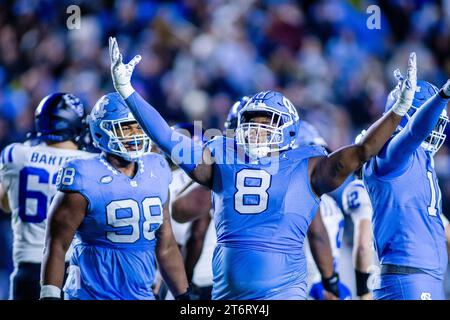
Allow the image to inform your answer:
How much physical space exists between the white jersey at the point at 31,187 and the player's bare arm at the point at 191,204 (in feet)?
2.31

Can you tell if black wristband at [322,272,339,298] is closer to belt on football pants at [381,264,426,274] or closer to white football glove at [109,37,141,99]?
belt on football pants at [381,264,426,274]

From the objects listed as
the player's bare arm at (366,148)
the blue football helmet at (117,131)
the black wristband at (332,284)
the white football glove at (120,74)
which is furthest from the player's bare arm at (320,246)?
the white football glove at (120,74)

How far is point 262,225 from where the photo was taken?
13.4 feet

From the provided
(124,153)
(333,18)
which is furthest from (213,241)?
(333,18)

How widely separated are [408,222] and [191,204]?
1.34 meters

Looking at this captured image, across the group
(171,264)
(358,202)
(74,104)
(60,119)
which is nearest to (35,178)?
(60,119)

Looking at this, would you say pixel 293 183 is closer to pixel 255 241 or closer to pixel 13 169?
pixel 255 241

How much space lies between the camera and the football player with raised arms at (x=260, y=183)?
407 cm

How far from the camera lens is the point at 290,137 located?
429 centimetres

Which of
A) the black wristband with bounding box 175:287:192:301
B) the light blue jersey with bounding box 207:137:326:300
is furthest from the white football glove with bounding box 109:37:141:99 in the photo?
the black wristband with bounding box 175:287:192:301

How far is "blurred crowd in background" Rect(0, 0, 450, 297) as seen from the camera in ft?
30.6

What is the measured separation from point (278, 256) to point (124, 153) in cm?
93

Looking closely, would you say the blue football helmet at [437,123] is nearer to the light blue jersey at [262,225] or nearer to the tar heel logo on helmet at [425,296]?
the light blue jersey at [262,225]

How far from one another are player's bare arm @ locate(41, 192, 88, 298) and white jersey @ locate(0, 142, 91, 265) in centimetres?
118
